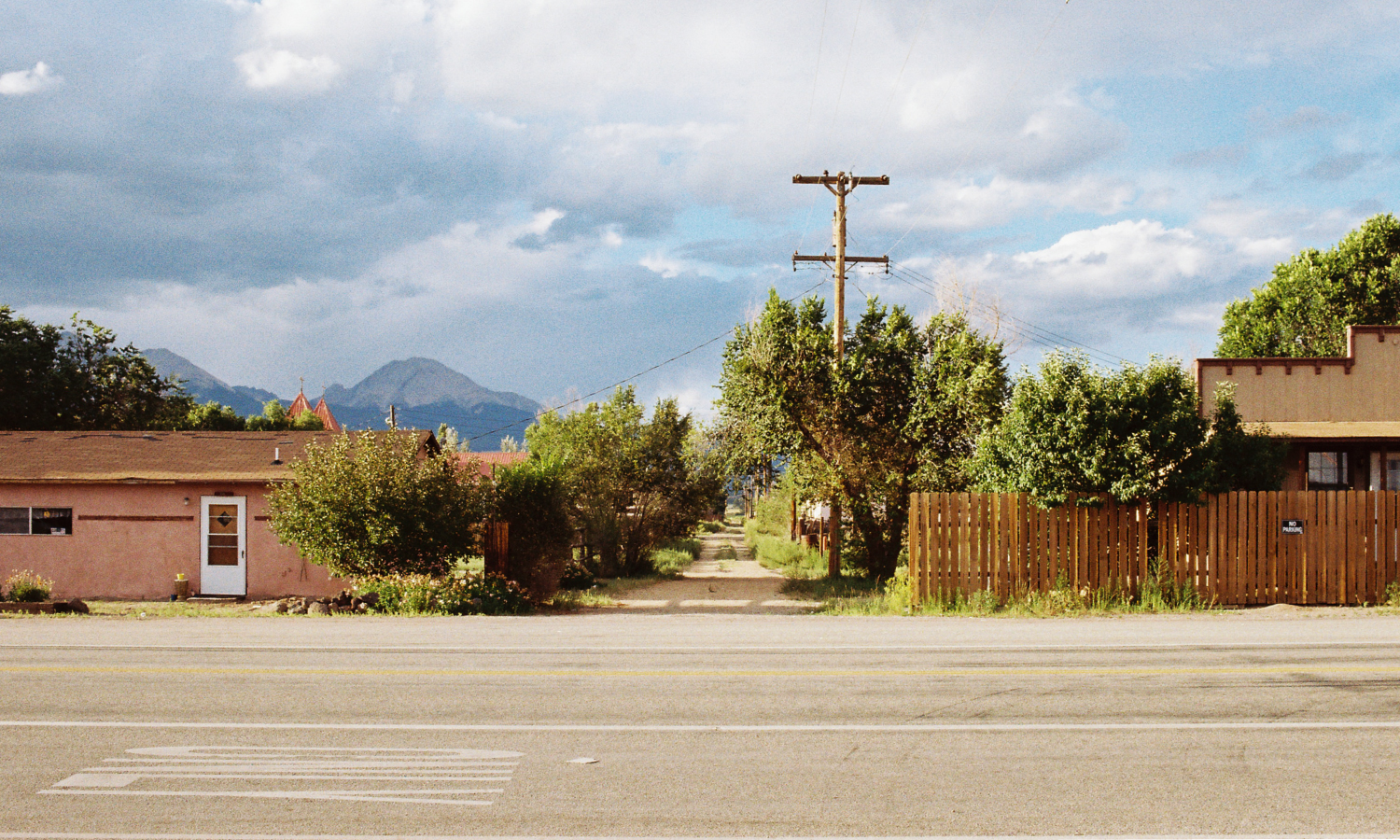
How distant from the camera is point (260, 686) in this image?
8.64m

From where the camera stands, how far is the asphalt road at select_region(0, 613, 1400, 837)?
5.37 metres

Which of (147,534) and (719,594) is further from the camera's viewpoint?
(719,594)

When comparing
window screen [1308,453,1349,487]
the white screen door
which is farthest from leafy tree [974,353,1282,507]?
the white screen door

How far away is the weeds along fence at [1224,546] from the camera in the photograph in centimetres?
1502

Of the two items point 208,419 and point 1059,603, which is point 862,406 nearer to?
point 1059,603

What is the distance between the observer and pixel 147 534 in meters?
20.3

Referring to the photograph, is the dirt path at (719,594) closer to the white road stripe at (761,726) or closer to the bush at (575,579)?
the bush at (575,579)

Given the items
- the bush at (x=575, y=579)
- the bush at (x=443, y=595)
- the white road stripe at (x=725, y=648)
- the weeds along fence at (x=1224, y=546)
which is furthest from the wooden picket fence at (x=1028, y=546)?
the bush at (x=575, y=579)

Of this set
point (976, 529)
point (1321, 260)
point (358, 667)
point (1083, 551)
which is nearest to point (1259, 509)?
point (1083, 551)

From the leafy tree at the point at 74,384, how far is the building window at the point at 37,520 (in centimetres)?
1791

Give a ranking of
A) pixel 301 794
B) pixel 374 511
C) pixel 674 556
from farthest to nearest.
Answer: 1. pixel 674 556
2. pixel 374 511
3. pixel 301 794

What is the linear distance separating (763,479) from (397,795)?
18.6 m

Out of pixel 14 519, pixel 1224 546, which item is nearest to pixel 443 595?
pixel 14 519

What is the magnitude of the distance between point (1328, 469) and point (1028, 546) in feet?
33.8
